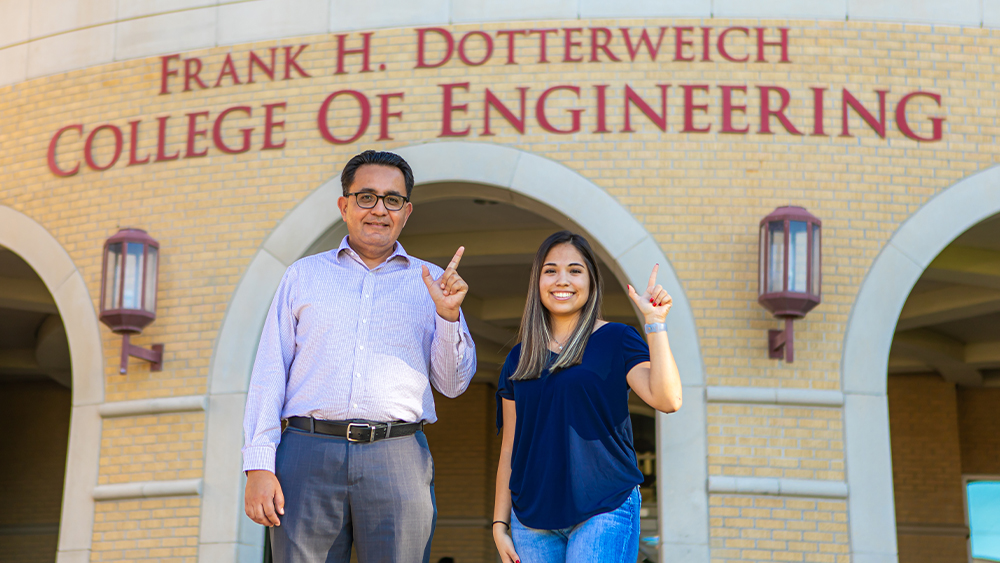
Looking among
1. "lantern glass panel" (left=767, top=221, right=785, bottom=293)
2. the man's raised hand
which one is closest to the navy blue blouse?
the man's raised hand

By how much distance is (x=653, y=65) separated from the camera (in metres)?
7.23

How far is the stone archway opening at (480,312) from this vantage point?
28.3 ft

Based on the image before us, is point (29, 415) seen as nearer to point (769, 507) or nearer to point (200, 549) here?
point (200, 549)

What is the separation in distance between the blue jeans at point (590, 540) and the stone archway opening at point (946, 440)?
33.5ft

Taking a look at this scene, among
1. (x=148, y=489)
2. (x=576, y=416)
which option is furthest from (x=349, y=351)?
(x=148, y=489)

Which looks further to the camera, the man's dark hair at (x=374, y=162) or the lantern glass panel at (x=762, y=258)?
the lantern glass panel at (x=762, y=258)

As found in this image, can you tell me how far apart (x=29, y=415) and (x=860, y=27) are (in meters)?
13.5

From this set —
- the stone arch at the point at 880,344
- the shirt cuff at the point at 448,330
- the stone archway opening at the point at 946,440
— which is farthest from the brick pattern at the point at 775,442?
the stone archway opening at the point at 946,440

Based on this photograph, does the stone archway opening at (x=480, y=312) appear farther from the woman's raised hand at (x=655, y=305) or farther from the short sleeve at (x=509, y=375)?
the woman's raised hand at (x=655, y=305)

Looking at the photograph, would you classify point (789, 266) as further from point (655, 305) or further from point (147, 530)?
point (147, 530)

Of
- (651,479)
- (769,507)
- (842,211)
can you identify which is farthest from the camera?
(651,479)

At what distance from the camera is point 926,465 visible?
1323 centimetres

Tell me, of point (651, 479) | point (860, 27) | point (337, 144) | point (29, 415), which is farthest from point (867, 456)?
point (29, 415)

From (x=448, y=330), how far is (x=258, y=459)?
2.33 ft
